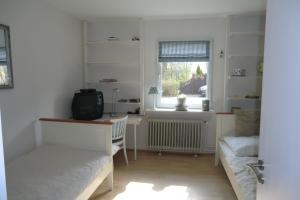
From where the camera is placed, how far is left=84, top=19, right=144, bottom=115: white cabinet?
384 centimetres

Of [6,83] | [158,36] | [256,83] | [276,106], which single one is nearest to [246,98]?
[256,83]

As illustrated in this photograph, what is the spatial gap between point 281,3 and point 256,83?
116 inches

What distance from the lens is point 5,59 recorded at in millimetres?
2273

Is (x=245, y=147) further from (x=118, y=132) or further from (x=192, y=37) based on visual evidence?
(x=192, y=37)

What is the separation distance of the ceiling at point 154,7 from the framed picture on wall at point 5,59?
2.92 feet

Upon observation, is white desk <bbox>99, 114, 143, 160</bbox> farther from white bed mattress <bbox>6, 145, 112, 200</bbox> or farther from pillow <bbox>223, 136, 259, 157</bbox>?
pillow <bbox>223, 136, 259, 157</bbox>

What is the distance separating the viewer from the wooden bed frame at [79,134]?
2.57 metres

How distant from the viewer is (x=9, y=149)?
2.40 meters

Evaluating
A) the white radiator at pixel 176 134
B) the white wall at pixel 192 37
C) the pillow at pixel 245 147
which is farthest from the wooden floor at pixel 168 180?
the white wall at pixel 192 37

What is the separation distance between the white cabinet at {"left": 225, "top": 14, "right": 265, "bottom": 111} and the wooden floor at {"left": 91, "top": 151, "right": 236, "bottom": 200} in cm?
111

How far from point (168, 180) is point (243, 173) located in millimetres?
1086

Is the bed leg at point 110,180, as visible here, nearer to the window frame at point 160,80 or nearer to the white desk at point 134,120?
the white desk at point 134,120

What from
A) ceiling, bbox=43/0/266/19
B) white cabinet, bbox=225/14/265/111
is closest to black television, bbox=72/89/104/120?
ceiling, bbox=43/0/266/19

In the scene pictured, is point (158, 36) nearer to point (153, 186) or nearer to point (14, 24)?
point (14, 24)
